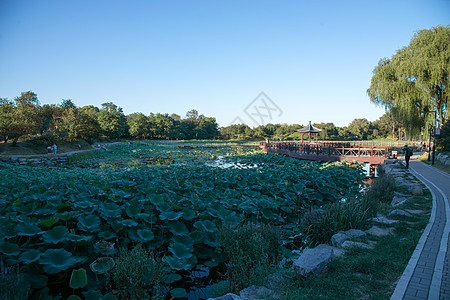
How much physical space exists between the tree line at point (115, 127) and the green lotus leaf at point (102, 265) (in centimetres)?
1936

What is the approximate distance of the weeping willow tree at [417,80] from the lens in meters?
15.5

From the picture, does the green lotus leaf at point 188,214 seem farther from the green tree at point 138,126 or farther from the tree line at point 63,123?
the green tree at point 138,126

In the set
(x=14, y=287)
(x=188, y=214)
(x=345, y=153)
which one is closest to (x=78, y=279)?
(x=14, y=287)

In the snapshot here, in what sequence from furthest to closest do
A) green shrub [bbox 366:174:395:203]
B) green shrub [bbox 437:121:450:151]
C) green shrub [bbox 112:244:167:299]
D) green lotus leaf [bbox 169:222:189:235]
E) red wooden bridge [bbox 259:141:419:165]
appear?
red wooden bridge [bbox 259:141:419:165] → green shrub [bbox 437:121:450:151] → green shrub [bbox 366:174:395:203] → green lotus leaf [bbox 169:222:189:235] → green shrub [bbox 112:244:167:299]

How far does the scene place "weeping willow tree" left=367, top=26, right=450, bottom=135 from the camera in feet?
50.9

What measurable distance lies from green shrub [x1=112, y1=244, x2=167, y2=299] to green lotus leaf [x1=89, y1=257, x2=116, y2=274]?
0.07m

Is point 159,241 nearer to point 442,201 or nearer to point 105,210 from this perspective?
point 105,210

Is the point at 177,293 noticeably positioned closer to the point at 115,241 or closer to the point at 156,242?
the point at 156,242

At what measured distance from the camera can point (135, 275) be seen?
2531 millimetres

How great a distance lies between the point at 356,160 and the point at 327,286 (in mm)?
14082

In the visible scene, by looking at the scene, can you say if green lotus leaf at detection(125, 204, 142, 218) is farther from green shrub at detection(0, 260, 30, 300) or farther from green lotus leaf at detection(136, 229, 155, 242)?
green shrub at detection(0, 260, 30, 300)

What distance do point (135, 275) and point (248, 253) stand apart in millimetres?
1311

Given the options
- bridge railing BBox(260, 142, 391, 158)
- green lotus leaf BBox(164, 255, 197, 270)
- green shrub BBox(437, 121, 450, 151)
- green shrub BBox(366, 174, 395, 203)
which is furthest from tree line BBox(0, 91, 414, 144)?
green lotus leaf BBox(164, 255, 197, 270)

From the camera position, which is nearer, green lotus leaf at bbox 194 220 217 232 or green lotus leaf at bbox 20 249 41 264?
green lotus leaf at bbox 20 249 41 264
